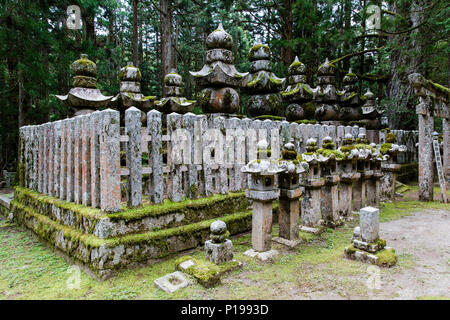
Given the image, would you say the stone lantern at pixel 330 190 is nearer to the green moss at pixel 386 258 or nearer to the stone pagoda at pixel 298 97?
the green moss at pixel 386 258

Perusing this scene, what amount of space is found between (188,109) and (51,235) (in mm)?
4358

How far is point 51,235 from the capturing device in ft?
14.3

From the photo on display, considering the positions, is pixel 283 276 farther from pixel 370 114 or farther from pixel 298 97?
pixel 370 114

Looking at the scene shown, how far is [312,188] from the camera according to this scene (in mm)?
4777

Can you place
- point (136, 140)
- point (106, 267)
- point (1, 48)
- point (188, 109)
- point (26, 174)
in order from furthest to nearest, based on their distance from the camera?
point (1, 48) < point (188, 109) < point (26, 174) < point (136, 140) < point (106, 267)

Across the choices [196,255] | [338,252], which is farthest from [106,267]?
[338,252]

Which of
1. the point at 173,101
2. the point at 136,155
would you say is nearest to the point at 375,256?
the point at 136,155

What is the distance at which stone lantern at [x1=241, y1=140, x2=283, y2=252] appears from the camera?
12.2 feet

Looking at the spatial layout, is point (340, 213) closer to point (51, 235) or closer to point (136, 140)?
point (136, 140)

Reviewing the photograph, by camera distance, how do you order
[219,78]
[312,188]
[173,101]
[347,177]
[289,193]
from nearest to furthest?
[289,193], [312,188], [347,177], [219,78], [173,101]

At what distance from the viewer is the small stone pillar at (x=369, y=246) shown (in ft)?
11.7

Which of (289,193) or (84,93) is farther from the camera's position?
(84,93)

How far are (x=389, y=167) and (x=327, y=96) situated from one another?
11.0 ft

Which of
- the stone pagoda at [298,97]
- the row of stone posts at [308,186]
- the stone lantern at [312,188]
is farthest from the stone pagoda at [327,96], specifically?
the stone lantern at [312,188]
